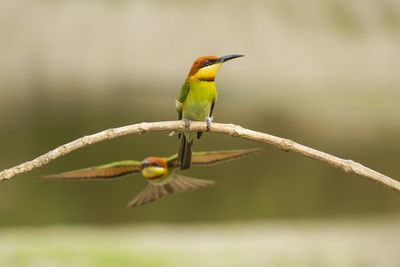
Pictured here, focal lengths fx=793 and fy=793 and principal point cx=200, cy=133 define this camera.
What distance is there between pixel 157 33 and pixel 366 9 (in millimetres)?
737

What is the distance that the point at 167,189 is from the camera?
3.21 feet

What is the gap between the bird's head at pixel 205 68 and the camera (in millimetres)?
1052

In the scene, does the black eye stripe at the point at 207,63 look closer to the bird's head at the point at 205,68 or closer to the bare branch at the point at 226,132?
the bird's head at the point at 205,68

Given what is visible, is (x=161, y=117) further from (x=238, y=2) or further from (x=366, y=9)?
(x=366, y=9)

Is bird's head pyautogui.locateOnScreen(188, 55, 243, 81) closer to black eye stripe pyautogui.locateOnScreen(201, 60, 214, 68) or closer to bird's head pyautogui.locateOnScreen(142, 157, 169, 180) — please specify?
black eye stripe pyautogui.locateOnScreen(201, 60, 214, 68)

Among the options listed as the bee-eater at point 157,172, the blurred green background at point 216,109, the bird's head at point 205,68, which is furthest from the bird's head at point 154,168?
the blurred green background at point 216,109

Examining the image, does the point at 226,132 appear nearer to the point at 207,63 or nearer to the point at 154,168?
the point at 154,168

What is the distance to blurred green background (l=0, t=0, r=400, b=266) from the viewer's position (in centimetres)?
226

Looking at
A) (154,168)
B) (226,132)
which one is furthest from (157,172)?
(226,132)

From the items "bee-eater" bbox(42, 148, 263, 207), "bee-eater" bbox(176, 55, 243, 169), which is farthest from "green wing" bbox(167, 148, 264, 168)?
"bee-eater" bbox(176, 55, 243, 169)

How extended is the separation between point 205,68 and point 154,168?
0.64ft

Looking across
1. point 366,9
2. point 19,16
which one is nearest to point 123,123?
point 19,16

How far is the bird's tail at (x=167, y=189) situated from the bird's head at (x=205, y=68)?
0.15m

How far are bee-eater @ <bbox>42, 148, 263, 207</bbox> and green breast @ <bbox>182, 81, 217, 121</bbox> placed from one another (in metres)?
0.13
